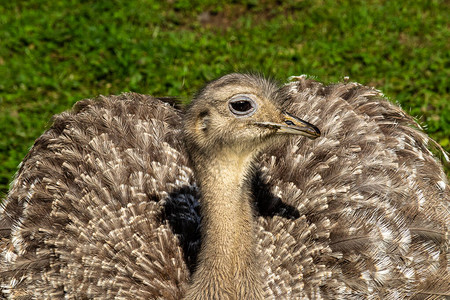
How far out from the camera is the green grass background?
8.04 metres

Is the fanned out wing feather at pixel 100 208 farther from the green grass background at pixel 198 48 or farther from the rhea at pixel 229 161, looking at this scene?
the green grass background at pixel 198 48

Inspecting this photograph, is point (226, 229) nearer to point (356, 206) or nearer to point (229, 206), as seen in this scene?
point (229, 206)

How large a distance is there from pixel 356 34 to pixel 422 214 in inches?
163

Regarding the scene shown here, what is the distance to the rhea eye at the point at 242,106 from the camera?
3918 mm

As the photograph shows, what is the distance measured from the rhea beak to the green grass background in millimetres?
3888

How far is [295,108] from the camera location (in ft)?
18.5

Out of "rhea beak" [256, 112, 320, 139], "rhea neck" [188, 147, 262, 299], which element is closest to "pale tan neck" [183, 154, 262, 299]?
"rhea neck" [188, 147, 262, 299]

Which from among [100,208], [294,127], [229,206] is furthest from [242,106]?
[100,208]

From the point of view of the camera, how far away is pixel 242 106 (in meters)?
3.94

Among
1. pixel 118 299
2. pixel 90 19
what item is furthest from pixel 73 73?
pixel 118 299

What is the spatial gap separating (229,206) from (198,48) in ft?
16.6

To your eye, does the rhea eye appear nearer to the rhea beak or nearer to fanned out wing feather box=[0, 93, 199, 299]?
the rhea beak

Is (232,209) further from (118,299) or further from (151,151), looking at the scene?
(151,151)

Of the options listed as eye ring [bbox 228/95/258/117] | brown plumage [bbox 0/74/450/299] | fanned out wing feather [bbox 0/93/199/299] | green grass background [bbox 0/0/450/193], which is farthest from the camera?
green grass background [bbox 0/0/450/193]
